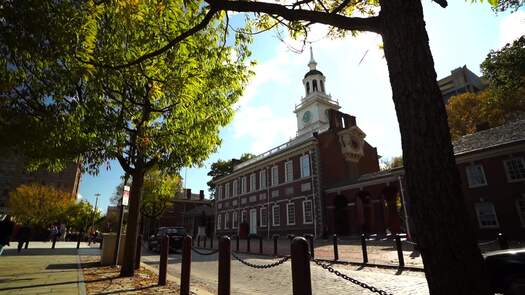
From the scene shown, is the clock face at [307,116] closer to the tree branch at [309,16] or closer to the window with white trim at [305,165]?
the window with white trim at [305,165]

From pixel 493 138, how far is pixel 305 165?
49.3 ft

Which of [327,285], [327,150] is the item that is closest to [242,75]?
[327,285]

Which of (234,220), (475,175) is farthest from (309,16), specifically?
(234,220)

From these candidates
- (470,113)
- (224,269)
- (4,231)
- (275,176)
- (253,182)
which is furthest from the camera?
(253,182)

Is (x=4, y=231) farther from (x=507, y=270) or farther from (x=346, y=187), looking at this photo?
(x=346, y=187)

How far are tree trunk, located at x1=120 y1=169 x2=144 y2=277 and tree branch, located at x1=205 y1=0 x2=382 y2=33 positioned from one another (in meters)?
8.16

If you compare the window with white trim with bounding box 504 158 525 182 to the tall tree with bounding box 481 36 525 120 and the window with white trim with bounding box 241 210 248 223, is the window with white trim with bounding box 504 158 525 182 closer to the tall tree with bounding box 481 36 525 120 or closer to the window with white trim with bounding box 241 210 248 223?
the tall tree with bounding box 481 36 525 120

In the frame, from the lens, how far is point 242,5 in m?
3.65

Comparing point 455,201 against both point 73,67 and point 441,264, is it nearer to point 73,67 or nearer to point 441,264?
point 441,264

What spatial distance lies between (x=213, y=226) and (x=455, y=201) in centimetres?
4907

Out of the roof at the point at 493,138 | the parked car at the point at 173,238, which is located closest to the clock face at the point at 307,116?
the roof at the point at 493,138

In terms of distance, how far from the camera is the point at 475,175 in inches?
792

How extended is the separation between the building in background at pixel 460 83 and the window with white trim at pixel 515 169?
51571 millimetres

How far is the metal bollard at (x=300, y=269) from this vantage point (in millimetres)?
3420
